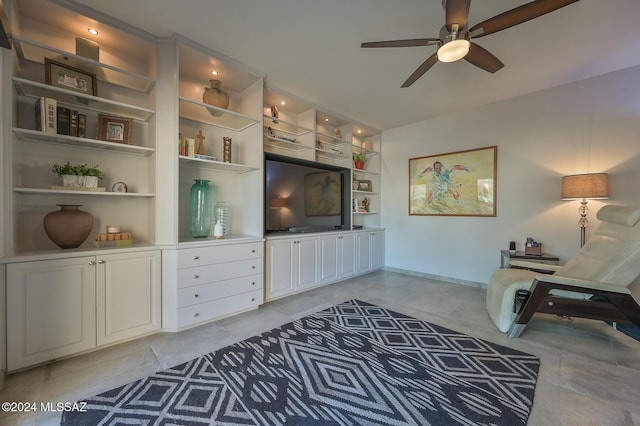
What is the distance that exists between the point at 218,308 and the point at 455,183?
12.4 feet

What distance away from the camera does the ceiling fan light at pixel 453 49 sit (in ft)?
5.49

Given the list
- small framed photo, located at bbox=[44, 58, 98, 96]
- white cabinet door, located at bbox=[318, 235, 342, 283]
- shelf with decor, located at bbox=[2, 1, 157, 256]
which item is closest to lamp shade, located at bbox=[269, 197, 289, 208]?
white cabinet door, located at bbox=[318, 235, 342, 283]

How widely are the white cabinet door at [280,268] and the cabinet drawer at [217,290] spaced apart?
23cm

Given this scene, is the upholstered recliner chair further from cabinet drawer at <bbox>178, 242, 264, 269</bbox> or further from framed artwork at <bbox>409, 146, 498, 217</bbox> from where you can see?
cabinet drawer at <bbox>178, 242, 264, 269</bbox>

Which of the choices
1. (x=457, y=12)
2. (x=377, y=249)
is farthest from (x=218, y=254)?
(x=377, y=249)

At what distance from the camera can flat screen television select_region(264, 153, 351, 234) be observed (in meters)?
3.30

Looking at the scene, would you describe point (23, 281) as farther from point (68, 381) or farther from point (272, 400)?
point (272, 400)

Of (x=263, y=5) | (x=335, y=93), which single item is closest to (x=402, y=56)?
(x=335, y=93)

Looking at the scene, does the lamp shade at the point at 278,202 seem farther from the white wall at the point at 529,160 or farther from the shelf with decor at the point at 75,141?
the white wall at the point at 529,160

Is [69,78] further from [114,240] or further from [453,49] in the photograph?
[453,49]

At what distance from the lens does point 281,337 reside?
7.29ft

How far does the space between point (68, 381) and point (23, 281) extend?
2.44 feet

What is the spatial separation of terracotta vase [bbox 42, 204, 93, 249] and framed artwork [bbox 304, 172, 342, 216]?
2424 millimetres

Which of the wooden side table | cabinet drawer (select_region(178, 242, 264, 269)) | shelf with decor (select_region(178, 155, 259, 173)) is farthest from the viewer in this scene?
the wooden side table
